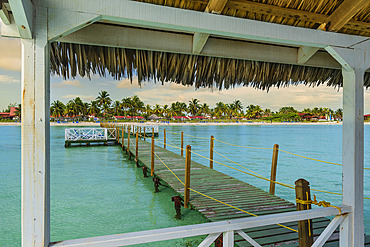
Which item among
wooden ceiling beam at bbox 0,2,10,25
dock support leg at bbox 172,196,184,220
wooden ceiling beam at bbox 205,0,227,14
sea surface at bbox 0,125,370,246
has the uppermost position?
wooden ceiling beam at bbox 205,0,227,14

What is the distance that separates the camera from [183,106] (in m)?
67.2

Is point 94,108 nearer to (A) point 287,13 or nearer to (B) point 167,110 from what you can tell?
(B) point 167,110

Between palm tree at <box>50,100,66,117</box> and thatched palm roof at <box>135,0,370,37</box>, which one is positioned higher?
palm tree at <box>50,100,66,117</box>

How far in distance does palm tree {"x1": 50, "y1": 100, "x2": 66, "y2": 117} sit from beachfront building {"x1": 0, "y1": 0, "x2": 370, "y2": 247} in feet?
199

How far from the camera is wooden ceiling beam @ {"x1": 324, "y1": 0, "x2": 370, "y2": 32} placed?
1.57 metres

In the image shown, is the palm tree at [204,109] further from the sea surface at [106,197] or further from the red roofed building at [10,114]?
the sea surface at [106,197]

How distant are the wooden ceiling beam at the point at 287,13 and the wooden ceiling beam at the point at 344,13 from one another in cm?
5

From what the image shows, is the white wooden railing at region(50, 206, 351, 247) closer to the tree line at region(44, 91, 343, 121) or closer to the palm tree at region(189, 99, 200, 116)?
the tree line at region(44, 91, 343, 121)

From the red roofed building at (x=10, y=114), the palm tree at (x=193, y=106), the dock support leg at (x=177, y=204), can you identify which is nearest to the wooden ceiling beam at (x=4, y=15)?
the dock support leg at (x=177, y=204)

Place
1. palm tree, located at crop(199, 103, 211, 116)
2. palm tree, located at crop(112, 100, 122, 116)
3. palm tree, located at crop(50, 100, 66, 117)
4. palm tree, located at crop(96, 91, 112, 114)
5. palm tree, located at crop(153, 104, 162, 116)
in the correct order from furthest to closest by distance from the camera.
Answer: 1. palm tree, located at crop(199, 103, 211, 116)
2. palm tree, located at crop(153, 104, 162, 116)
3. palm tree, located at crop(112, 100, 122, 116)
4. palm tree, located at crop(50, 100, 66, 117)
5. palm tree, located at crop(96, 91, 112, 114)

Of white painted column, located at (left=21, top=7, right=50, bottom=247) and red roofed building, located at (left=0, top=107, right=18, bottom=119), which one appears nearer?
white painted column, located at (left=21, top=7, right=50, bottom=247)

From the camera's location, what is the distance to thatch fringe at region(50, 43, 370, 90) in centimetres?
229

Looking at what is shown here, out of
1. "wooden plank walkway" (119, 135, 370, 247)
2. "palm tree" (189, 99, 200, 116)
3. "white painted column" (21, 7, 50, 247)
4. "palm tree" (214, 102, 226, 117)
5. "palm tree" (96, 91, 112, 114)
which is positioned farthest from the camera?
"palm tree" (214, 102, 226, 117)

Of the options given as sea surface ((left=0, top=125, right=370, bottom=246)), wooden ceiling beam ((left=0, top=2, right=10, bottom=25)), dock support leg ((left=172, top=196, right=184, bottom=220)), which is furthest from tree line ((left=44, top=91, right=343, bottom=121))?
wooden ceiling beam ((left=0, top=2, right=10, bottom=25))
